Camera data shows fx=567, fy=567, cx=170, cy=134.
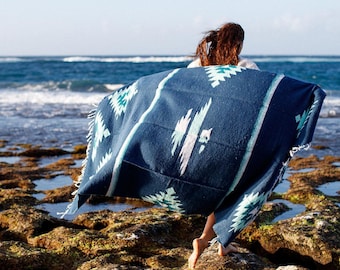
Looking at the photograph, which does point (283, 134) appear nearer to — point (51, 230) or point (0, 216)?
point (51, 230)

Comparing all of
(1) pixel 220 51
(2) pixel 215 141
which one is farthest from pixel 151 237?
(1) pixel 220 51

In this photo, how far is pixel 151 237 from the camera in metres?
4.46

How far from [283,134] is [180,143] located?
62 centimetres

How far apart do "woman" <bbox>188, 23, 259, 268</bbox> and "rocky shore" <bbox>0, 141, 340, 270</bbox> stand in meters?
0.14

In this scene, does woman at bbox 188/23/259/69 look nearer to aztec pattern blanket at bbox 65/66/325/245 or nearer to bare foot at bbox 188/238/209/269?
aztec pattern blanket at bbox 65/66/325/245

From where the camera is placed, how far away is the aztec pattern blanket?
336cm

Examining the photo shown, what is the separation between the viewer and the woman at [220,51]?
369cm

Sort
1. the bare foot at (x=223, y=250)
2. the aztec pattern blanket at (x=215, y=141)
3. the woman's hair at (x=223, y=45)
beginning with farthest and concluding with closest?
the bare foot at (x=223, y=250) < the woman's hair at (x=223, y=45) < the aztec pattern blanket at (x=215, y=141)

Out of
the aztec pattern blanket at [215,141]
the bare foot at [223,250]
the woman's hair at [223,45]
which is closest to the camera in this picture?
the aztec pattern blanket at [215,141]

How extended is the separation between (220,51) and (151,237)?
1.62 meters

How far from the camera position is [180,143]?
340 centimetres

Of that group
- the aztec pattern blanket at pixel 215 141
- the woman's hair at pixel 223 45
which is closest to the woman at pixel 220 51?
the woman's hair at pixel 223 45

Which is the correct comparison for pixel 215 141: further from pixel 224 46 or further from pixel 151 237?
pixel 151 237

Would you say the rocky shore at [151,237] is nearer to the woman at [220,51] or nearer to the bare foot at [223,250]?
the bare foot at [223,250]
